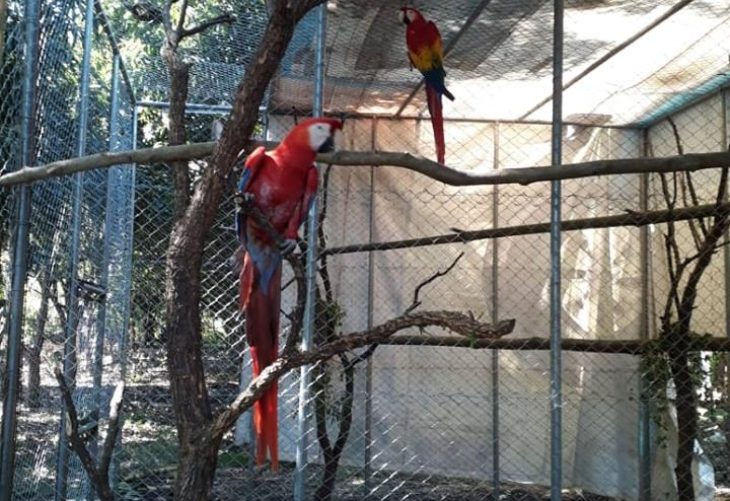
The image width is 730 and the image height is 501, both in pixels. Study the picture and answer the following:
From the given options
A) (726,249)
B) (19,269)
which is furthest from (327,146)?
(726,249)

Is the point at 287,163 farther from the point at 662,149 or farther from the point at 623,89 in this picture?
the point at 662,149

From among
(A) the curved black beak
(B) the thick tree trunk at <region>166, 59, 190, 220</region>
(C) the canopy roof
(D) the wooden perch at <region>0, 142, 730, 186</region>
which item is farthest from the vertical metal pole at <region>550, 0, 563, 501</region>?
(B) the thick tree trunk at <region>166, 59, 190, 220</region>

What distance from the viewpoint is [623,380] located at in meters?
4.58

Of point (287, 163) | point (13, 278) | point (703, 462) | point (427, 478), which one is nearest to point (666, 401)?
point (703, 462)

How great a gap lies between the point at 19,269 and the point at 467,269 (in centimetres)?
311

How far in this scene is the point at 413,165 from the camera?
2049 millimetres

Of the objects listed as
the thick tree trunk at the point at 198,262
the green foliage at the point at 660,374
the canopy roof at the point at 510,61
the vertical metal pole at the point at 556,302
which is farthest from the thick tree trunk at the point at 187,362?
the green foliage at the point at 660,374

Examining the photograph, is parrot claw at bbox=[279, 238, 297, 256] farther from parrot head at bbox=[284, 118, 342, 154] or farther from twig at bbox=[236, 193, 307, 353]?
parrot head at bbox=[284, 118, 342, 154]

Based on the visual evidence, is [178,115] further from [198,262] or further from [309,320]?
[309,320]

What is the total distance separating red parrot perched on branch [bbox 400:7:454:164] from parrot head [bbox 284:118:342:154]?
3.02ft

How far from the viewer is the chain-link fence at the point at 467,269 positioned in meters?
3.48

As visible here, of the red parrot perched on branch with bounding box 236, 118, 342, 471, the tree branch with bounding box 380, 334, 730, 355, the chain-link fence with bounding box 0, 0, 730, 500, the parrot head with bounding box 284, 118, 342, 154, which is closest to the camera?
the red parrot perched on branch with bounding box 236, 118, 342, 471

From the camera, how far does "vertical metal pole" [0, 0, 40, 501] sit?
2.08 m

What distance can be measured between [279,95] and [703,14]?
2.39 meters
